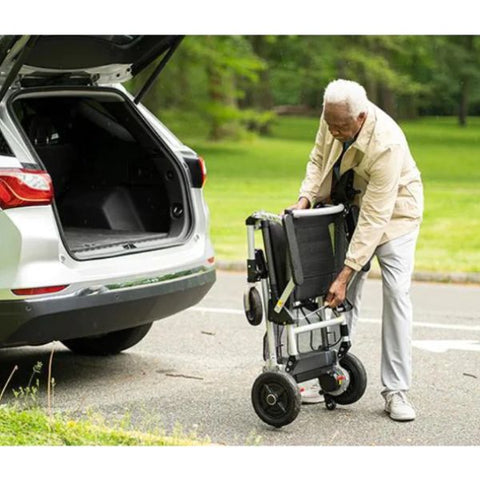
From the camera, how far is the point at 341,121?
16.7ft

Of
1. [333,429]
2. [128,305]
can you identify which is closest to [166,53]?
[128,305]

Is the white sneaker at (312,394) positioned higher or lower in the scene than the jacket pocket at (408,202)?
lower

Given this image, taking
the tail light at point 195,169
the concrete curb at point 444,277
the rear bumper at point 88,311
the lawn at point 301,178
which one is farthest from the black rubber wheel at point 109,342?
the lawn at point 301,178

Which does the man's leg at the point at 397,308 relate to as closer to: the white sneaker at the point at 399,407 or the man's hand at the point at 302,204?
the white sneaker at the point at 399,407

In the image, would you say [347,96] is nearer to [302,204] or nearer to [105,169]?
[302,204]

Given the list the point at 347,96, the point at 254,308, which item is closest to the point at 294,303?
the point at 254,308

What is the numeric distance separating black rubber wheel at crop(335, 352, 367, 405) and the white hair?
1283mm

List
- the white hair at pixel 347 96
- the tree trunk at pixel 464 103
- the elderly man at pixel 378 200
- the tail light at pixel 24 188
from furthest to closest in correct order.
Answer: the tree trunk at pixel 464 103, the tail light at pixel 24 188, the elderly man at pixel 378 200, the white hair at pixel 347 96

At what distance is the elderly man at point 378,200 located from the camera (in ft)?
16.9

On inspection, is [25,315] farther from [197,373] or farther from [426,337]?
[426,337]

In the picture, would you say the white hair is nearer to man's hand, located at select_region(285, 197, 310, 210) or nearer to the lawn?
man's hand, located at select_region(285, 197, 310, 210)

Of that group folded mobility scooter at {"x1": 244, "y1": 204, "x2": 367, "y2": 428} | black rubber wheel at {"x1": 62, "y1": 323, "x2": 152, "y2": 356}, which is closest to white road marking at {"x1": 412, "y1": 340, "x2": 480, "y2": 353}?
folded mobility scooter at {"x1": 244, "y1": 204, "x2": 367, "y2": 428}

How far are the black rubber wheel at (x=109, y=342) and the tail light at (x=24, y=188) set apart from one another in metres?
1.57

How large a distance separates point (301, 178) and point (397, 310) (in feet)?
51.9
